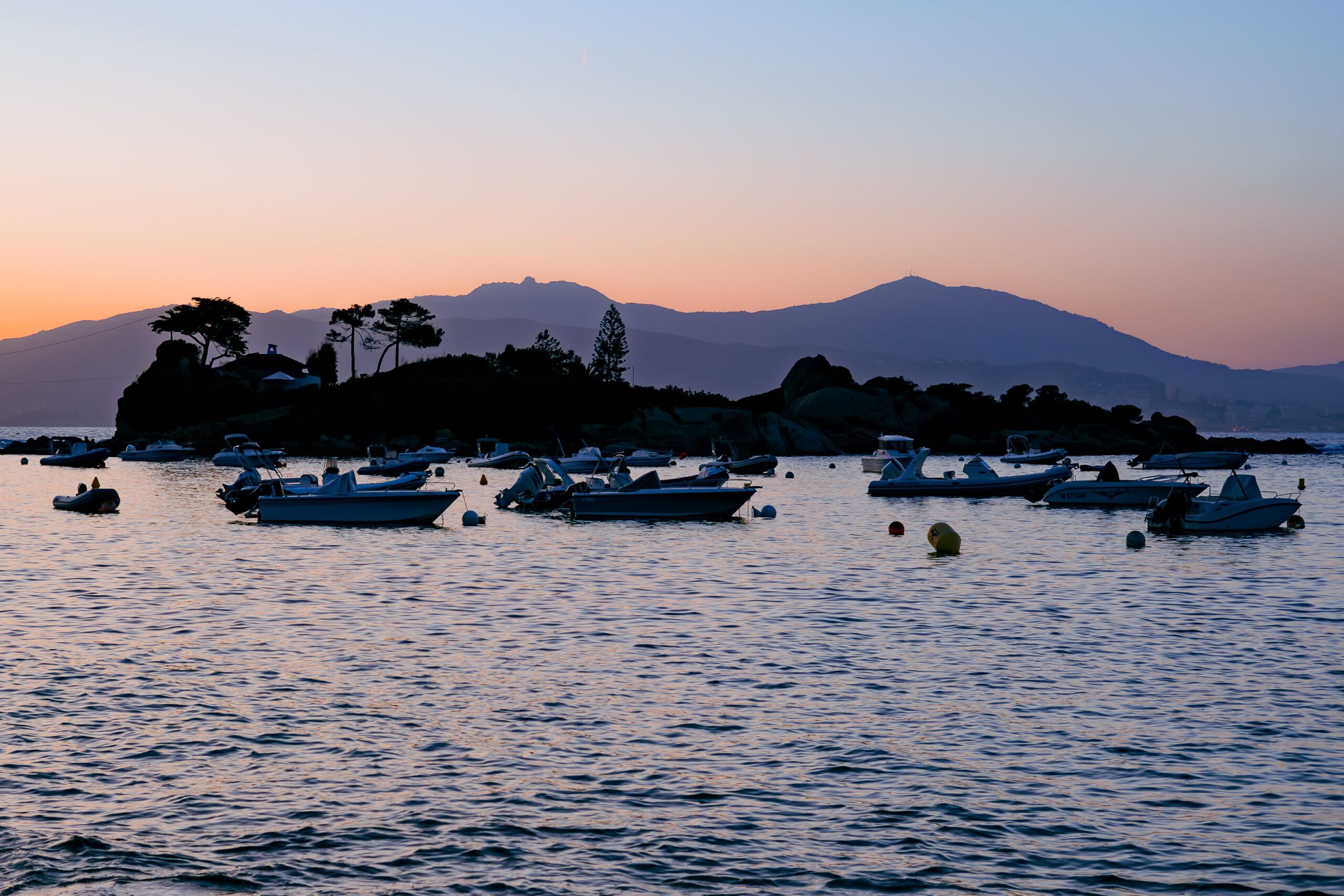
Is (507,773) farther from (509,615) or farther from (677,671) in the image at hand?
(509,615)

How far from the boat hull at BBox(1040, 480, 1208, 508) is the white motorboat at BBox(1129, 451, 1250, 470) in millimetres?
50897

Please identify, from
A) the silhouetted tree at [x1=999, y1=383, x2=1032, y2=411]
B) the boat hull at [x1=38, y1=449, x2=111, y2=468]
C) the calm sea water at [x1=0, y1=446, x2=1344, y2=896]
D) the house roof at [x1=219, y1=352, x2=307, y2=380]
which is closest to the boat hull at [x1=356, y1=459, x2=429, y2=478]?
the boat hull at [x1=38, y1=449, x2=111, y2=468]

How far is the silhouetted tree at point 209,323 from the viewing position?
15888cm

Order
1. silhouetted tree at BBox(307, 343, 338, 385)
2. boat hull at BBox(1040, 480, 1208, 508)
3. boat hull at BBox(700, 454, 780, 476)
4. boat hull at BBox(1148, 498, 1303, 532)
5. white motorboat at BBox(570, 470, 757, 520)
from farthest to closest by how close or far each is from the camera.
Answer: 1. silhouetted tree at BBox(307, 343, 338, 385)
2. boat hull at BBox(700, 454, 780, 476)
3. boat hull at BBox(1040, 480, 1208, 508)
4. white motorboat at BBox(570, 470, 757, 520)
5. boat hull at BBox(1148, 498, 1303, 532)

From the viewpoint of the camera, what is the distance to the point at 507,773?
40.2 ft

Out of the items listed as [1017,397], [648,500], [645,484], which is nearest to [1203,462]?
[1017,397]

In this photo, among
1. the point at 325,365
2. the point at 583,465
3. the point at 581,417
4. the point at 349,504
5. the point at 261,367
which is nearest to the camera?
the point at 349,504

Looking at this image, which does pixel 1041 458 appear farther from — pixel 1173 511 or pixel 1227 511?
pixel 1173 511

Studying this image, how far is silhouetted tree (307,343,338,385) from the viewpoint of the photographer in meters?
172

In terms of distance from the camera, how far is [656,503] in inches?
1812

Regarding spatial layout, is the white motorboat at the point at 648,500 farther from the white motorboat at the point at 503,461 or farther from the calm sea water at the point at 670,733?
the white motorboat at the point at 503,461

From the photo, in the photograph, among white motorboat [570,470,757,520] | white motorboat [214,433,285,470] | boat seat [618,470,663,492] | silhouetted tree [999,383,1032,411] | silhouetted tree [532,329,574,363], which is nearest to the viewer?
boat seat [618,470,663,492]

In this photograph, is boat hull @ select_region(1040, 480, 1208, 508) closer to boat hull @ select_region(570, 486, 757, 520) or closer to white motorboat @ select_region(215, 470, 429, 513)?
boat hull @ select_region(570, 486, 757, 520)

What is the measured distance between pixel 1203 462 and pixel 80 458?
10280 cm
